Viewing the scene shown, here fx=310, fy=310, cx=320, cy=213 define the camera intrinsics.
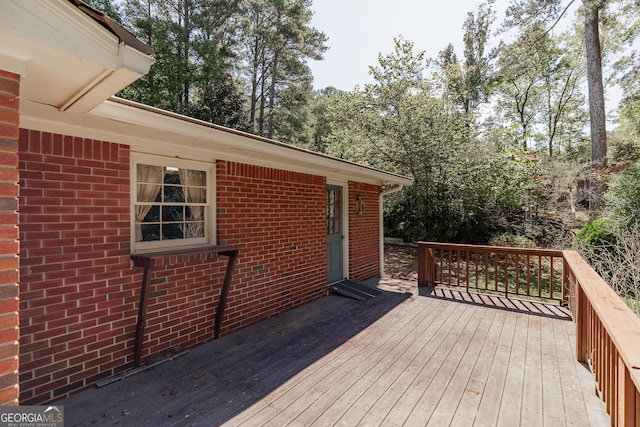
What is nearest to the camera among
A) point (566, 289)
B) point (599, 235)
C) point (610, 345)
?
point (610, 345)

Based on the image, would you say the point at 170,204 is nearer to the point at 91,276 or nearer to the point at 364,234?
the point at 91,276

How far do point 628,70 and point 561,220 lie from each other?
6504mm

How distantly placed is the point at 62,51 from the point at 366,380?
311 cm

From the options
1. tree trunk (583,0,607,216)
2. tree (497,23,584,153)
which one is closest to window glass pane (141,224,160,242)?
tree trunk (583,0,607,216)

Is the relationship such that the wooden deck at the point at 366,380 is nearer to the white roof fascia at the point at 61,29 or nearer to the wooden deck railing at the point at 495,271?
the wooden deck railing at the point at 495,271

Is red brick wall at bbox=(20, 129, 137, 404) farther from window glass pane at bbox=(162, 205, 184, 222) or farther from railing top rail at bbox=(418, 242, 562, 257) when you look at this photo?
railing top rail at bbox=(418, 242, 562, 257)

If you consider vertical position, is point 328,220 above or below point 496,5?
below

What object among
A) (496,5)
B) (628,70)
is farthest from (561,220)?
(496,5)

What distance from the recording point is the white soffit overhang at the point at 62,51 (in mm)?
1249

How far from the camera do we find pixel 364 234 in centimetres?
666

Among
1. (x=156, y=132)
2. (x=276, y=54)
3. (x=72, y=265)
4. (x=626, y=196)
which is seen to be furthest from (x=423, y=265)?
(x=276, y=54)

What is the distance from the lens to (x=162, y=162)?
328cm

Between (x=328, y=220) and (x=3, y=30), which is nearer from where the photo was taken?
(x=3, y=30)

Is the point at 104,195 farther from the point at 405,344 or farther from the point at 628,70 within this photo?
the point at 628,70
